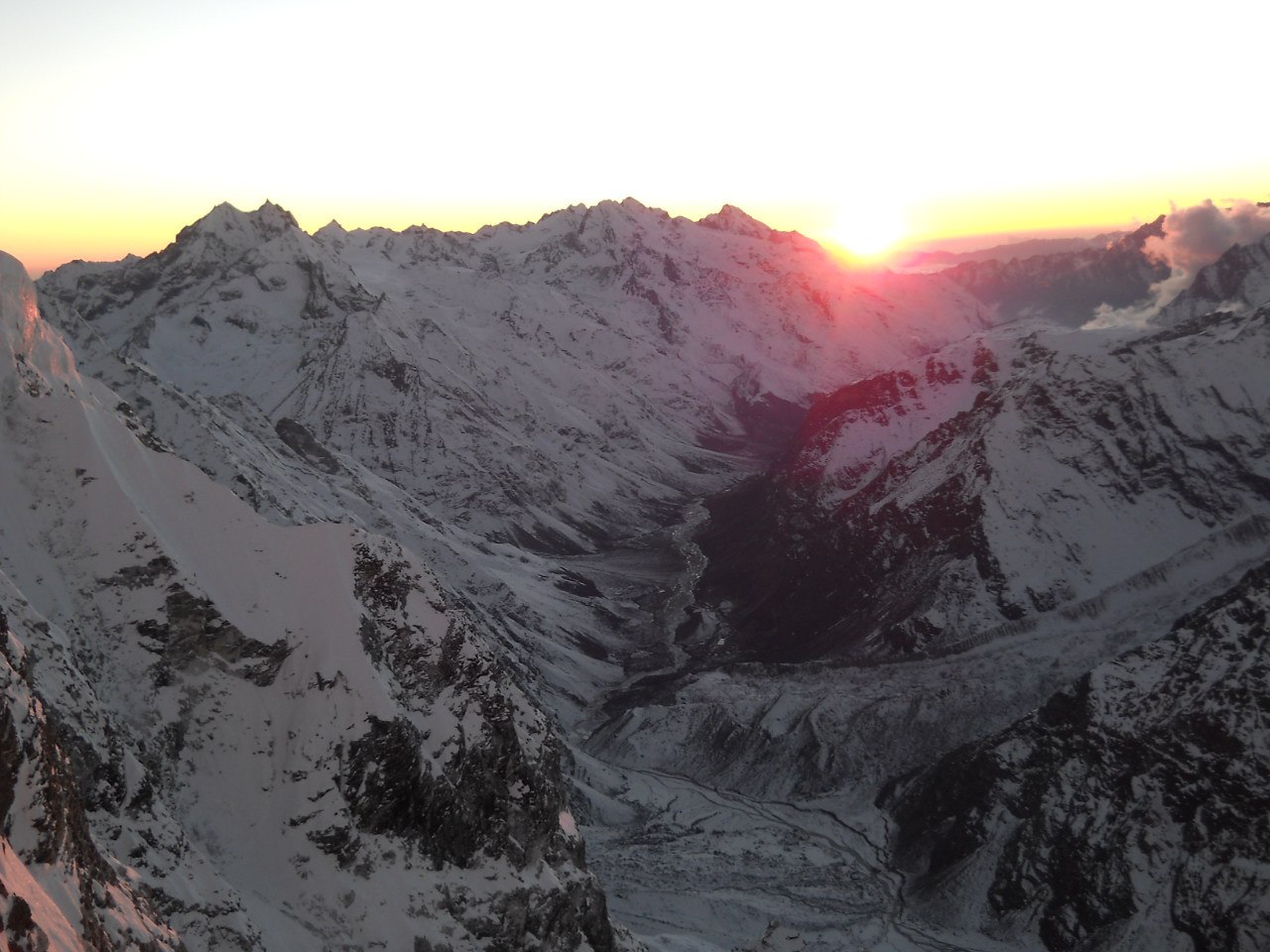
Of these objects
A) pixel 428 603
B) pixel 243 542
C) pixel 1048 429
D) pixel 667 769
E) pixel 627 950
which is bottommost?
pixel 667 769

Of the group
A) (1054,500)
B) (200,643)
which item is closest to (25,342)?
(200,643)

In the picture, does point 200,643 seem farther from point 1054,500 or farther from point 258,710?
point 1054,500

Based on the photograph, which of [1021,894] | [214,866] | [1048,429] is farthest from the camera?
[1048,429]

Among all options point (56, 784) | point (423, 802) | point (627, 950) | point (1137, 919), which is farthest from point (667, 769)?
Result: point (56, 784)

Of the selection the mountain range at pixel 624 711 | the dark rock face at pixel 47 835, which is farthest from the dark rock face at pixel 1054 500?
the dark rock face at pixel 47 835

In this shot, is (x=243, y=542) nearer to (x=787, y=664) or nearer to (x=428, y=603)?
(x=428, y=603)

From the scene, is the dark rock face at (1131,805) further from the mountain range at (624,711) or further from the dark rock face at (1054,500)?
the dark rock face at (1054,500)

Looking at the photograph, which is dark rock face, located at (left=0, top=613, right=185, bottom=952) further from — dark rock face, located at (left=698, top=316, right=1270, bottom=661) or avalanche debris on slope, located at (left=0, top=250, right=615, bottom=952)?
dark rock face, located at (left=698, top=316, right=1270, bottom=661)

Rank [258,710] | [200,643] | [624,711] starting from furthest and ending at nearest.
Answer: [624,711] < [200,643] < [258,710]

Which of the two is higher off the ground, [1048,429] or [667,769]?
[1048,429]
